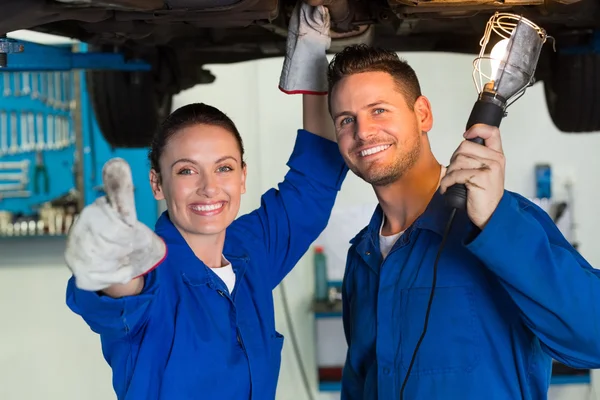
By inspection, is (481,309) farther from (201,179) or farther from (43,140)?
(43,140)

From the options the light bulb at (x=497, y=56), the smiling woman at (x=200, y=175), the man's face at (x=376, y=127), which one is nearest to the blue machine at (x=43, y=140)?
the smiling woman at (x=200, y=175)

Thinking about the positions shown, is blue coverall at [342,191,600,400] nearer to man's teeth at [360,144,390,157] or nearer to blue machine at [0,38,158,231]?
man's teeth at [360,144,390,157]

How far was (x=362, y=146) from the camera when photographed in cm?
122

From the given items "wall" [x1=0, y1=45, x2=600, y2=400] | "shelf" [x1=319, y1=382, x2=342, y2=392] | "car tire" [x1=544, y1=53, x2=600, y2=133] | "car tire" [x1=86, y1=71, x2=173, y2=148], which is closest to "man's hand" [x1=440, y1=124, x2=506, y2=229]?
"car tire" [x1=544, y1=53, x2=600, y2=133]

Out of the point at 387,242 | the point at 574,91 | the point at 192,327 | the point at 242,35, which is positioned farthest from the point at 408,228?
the point at 574,91

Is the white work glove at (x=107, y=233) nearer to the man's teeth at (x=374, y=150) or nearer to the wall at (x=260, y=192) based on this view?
the man's teeth at (x=374, y=150)

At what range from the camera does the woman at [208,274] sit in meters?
1.08

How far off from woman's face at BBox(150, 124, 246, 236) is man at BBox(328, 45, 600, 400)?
0.74 feet

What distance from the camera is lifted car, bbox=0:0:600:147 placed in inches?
49.6

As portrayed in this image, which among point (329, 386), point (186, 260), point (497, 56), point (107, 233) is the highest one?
point (497, 56)

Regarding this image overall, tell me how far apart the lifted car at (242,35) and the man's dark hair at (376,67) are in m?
0.11

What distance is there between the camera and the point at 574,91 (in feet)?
7.04

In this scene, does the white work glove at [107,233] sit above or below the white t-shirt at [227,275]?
above

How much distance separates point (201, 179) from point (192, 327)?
0.87ft
